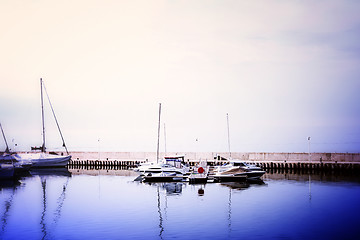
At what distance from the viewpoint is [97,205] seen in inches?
A: 1494

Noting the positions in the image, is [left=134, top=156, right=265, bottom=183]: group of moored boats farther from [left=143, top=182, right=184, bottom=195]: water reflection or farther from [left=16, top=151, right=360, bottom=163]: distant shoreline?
[left=16, top=151, right=360, bottom=163]: distant shoreline

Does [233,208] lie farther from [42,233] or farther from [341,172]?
[341,172]

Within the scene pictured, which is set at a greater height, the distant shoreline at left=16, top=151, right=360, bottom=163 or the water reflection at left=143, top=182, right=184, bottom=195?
the distant shoreline at left=16, top=151, right=360, bottom=163

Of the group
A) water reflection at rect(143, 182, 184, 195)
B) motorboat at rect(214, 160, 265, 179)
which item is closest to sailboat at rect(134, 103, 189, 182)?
water reflection at rect(143, 182, 184, 195)

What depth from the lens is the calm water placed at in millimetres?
26609

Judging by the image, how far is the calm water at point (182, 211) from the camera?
26609mm

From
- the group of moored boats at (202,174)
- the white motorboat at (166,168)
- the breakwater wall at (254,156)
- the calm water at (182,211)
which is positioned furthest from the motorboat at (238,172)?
the breakwater wall at (254,156)

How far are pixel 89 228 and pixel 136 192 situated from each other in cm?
1900

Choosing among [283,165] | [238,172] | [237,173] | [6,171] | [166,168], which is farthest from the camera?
[283,165]

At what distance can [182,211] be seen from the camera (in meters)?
34.2

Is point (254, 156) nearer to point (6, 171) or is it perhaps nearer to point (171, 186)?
point (171, 186)

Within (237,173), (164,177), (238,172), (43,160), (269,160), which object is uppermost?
(43,160)

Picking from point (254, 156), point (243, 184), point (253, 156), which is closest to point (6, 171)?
point (243, 184)

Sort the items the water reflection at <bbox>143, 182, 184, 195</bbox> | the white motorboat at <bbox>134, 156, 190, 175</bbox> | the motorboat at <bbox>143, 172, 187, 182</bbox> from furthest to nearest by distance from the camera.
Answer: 1. the white motorboat at <bbox>134, 156, 190, 175</bbox>
2. the motorboat at <bbox>143, 172, 187, 182</bbox>
3. the water reflection at <bbox>143, 182, 184, 195</bbox>
